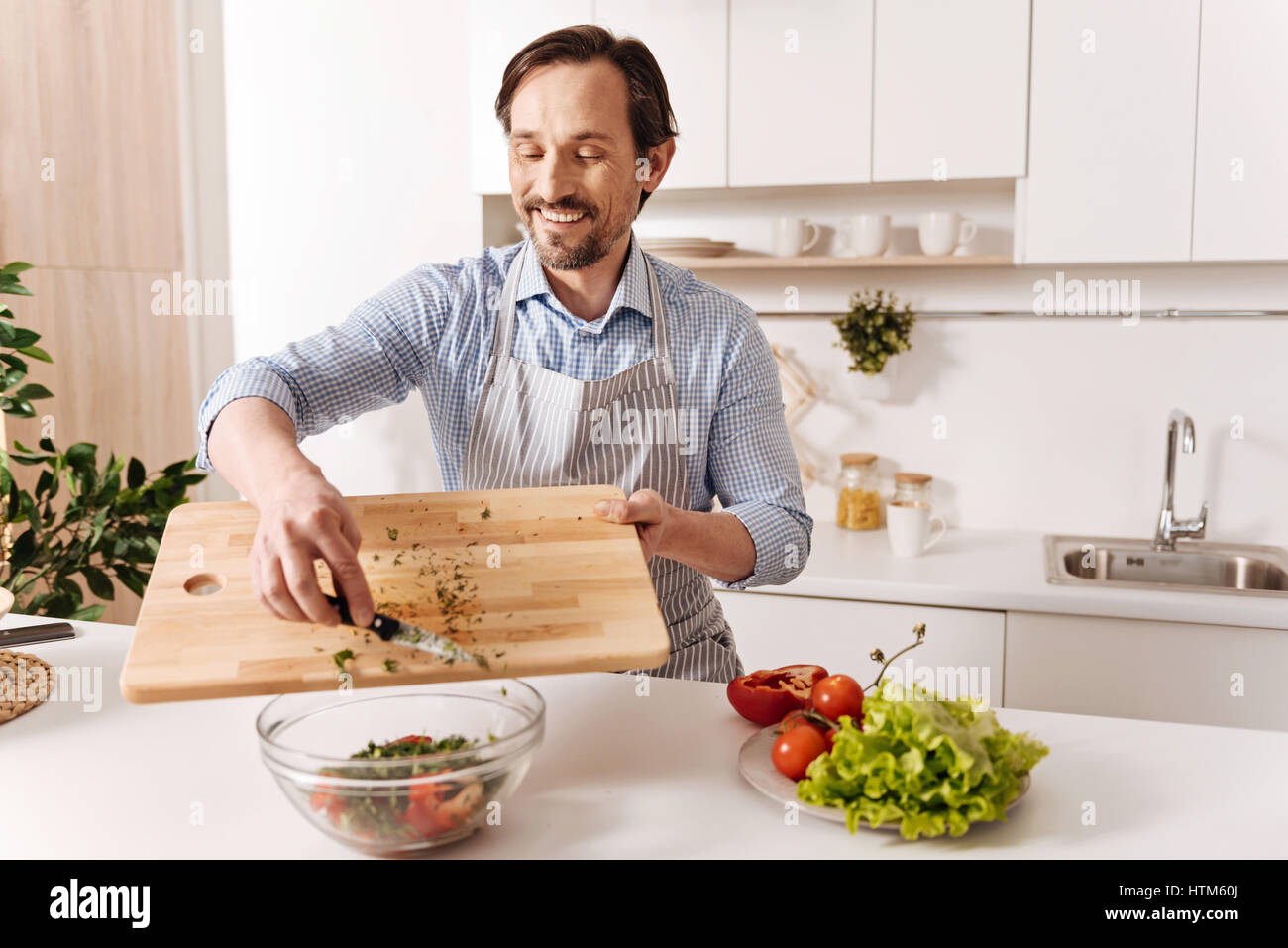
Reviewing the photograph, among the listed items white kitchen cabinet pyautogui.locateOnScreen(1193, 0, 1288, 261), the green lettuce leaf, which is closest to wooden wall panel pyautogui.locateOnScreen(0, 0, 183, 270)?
the green lettuce leaf

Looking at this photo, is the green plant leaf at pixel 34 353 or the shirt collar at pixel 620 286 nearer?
the shirt collar at pixel 620 286

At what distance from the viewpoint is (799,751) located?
1.03m

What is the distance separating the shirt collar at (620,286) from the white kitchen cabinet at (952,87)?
1.03 metres

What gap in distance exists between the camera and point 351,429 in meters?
2.90

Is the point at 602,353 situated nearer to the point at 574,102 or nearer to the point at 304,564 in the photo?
the point at 574,102

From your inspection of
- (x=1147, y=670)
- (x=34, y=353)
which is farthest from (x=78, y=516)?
(x=1147, y=670)

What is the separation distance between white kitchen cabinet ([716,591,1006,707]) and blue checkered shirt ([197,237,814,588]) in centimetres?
75

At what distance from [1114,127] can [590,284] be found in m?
1.35

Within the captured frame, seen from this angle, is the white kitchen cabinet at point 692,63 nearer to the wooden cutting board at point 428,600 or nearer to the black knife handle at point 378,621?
the wooden cutting board at point 428,600

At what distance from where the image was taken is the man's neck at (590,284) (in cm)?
166

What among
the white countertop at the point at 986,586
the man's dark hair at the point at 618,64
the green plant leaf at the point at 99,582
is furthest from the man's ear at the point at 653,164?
the green plant leaf at the point at 99,582

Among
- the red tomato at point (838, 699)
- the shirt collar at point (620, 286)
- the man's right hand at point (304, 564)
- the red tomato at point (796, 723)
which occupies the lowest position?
the red tomato at point (796, 723)
